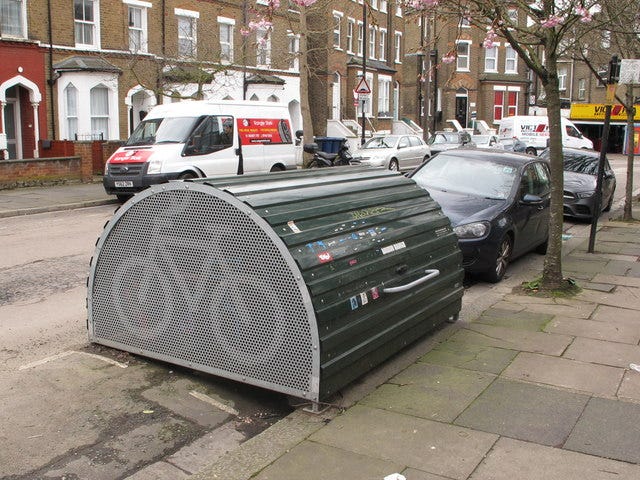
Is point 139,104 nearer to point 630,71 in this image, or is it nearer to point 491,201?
point 630,71

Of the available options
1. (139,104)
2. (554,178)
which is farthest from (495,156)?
(139,104)

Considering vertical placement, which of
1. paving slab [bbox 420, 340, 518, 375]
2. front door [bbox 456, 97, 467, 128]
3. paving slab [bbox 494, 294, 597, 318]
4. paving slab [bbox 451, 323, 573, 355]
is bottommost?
paving slab [bbox 420, 340, 518, 375]

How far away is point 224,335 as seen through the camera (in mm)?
4703

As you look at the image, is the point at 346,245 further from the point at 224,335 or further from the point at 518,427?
the point at 518,427

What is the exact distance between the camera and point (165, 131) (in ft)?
57.1

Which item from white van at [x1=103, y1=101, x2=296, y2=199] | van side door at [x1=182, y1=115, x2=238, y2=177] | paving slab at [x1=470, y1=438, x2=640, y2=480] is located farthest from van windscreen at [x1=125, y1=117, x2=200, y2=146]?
paving slab at [x1=470, y1=438, x2=640, y2=480]

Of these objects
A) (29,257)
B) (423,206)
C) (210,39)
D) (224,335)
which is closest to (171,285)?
(224,335)

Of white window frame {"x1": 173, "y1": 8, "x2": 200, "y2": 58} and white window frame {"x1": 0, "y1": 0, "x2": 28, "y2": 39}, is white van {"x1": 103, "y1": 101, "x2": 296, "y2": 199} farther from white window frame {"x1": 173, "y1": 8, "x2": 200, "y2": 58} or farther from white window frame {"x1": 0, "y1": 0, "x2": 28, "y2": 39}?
white window frame {"x1": 173, "y1": 8, "x2": 200, "y2": 58}

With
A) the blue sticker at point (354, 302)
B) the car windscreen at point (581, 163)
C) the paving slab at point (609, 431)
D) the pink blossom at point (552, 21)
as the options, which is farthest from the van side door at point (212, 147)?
the paving slab at point (609, 431)

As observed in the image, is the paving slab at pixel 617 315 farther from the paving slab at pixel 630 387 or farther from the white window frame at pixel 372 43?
the white window frame at pixel 372 43

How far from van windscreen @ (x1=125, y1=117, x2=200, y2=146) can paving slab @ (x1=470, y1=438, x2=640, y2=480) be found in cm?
1438

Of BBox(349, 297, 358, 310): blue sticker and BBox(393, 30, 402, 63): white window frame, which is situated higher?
BBox(393, 30, 402, 63): white window frame

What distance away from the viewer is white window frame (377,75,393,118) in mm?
46469

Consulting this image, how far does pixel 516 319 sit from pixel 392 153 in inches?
785
